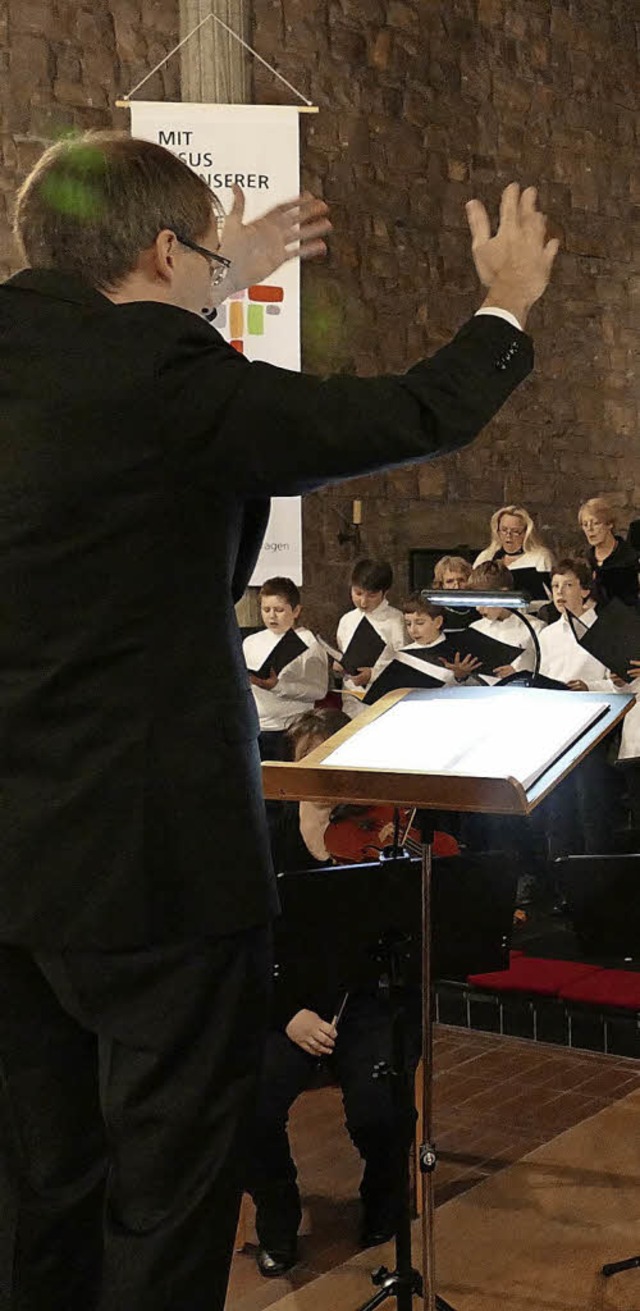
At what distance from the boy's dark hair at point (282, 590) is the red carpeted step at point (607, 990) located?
106 inches

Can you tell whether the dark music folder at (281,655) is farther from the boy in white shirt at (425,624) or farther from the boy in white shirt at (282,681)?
the boy in white shirt at (425,624)

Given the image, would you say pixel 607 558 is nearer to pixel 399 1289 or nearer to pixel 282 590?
pixel 282 590

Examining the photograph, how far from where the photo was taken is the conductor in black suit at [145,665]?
1.62 meters

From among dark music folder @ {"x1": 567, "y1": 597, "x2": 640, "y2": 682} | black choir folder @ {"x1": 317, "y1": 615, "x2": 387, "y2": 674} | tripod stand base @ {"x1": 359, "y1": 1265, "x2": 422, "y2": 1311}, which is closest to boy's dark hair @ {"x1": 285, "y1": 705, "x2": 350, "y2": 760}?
tripod stand base @ {"x1": 359, "y1": 1265, "x2": 422, "y2": 1311}

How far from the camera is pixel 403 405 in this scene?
63.7 inches

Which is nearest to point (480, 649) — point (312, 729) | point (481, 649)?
point (481, 649)

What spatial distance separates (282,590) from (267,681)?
0.54 metres

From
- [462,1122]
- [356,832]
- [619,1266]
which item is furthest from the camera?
[462,1122]

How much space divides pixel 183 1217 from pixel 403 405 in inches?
35.2

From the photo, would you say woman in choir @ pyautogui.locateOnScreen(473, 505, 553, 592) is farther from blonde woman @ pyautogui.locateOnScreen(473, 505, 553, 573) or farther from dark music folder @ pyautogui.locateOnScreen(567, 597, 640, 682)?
dark music folder @ pyautogui.locateOnScreen(567, 597, 640, 682)

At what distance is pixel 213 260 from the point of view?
180cm

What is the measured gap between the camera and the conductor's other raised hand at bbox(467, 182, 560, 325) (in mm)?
1775

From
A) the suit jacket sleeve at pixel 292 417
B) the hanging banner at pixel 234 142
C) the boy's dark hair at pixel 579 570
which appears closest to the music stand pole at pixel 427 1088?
the suit jacket sleeve at pixel 292 417

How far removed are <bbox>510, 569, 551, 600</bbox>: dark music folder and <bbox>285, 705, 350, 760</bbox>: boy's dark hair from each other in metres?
3.30
